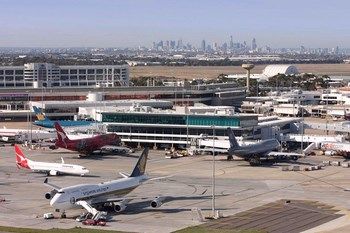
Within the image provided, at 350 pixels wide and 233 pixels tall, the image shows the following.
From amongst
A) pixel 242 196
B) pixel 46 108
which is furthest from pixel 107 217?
pixel 46 108

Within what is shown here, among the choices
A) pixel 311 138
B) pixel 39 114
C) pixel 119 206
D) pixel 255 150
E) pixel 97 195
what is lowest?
pixel 39 114

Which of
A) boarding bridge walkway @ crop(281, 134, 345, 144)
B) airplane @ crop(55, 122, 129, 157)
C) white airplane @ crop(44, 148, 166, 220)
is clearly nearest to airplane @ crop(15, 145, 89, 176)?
airplane @ crop(55, 122, 129, 157)

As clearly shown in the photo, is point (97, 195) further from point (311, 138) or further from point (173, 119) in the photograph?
point (311, 138)

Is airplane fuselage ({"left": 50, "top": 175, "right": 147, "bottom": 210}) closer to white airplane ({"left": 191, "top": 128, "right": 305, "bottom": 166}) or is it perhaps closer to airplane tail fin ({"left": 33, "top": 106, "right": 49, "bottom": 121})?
white airplane ({"left": 191, "top": 128, "right": 305, "bottom": 166})

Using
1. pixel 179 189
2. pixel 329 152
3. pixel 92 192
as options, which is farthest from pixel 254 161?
pixel 92 192

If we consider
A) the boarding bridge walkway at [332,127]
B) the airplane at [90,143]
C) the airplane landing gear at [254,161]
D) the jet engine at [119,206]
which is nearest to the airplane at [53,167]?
the airplane at [90,143]

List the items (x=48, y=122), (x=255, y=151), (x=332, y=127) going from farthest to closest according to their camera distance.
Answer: (x=48, y=122)
(x=332, y=127)
(x=255, y=151)

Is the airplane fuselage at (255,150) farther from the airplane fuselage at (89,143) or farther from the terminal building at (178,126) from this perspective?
the airplane fuselage at (89,143)
